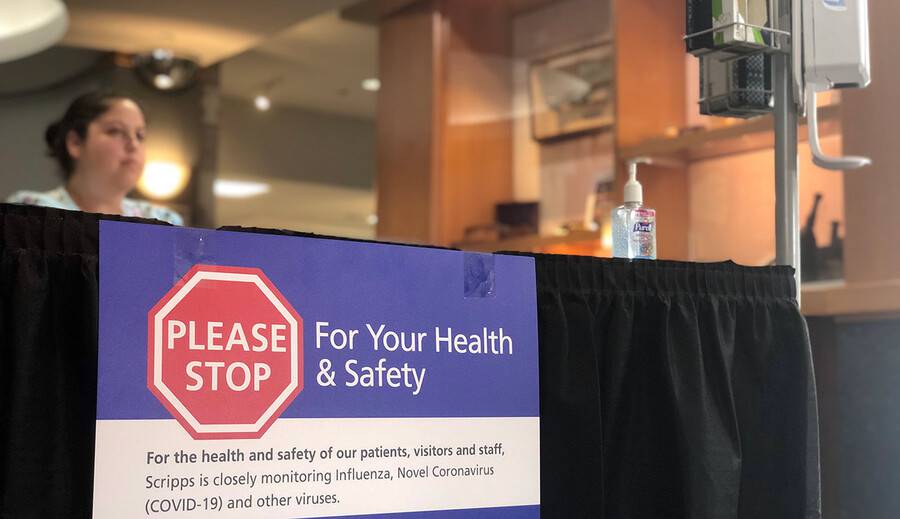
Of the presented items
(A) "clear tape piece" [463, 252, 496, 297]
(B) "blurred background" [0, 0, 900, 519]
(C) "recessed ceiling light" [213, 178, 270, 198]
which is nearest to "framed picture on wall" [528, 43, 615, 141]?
(B) "blurred background" [0, 0, 900, 519]

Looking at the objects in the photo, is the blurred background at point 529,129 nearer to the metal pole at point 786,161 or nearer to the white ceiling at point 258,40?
the white ceiling at point 258,40

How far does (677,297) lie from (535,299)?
239 mm

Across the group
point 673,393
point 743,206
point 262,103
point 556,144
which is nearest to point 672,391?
point 673,393

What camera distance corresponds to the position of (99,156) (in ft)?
9.36

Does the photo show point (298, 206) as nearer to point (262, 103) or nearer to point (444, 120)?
point (262, 103)

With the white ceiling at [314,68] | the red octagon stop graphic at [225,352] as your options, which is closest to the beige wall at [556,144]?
the white ceiling at [314,68]

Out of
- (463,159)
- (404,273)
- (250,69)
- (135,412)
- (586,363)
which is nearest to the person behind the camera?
(135,412)

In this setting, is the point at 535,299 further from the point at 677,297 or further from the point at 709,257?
the point at 709,257

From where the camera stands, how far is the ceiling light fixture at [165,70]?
5652mm

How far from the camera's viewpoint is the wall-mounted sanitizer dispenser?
1688 mm

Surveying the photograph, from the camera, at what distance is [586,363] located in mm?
1420

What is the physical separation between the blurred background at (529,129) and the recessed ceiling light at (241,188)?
0.57 m

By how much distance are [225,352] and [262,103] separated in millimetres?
6171

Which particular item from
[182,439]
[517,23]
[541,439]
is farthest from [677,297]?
[517,23]
